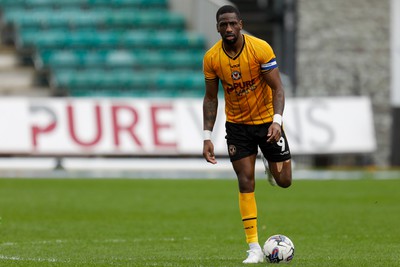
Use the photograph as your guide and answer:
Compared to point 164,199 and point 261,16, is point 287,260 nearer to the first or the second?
point 164,199

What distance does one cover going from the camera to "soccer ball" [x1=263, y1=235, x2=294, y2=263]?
355 inches

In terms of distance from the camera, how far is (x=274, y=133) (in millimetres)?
9211

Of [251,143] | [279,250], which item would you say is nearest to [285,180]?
[251,143]

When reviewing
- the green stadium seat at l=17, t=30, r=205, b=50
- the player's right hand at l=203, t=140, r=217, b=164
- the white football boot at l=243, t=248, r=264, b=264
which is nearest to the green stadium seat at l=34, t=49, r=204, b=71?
the green stadium seat at l=17, t=30, r=205, b=50

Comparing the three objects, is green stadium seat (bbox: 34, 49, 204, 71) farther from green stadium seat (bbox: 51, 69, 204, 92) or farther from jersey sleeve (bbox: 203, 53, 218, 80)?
jersey sleeve (bbox: 203, 53, 218, 80)

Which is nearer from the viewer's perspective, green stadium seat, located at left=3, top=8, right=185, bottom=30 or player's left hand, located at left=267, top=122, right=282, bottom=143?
player's left hand, located at left=267, top=122, right=282, bottom=143

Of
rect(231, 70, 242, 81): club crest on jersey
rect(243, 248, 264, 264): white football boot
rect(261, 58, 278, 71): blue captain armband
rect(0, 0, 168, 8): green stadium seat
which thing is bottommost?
rect(243, 248, 264, 264): white football boot

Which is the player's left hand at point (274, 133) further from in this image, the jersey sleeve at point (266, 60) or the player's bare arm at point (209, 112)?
the player's bare arm at point (209, 112)

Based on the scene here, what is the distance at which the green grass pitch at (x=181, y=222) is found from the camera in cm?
980

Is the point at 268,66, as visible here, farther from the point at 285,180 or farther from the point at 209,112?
the point at 285,180

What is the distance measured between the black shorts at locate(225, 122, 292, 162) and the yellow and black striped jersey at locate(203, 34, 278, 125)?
0.06 meters

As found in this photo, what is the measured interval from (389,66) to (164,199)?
1390 cm

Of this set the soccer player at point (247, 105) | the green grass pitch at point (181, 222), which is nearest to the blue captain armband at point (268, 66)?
the soccer player at point (247, 105)

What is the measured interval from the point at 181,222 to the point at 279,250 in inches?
208
